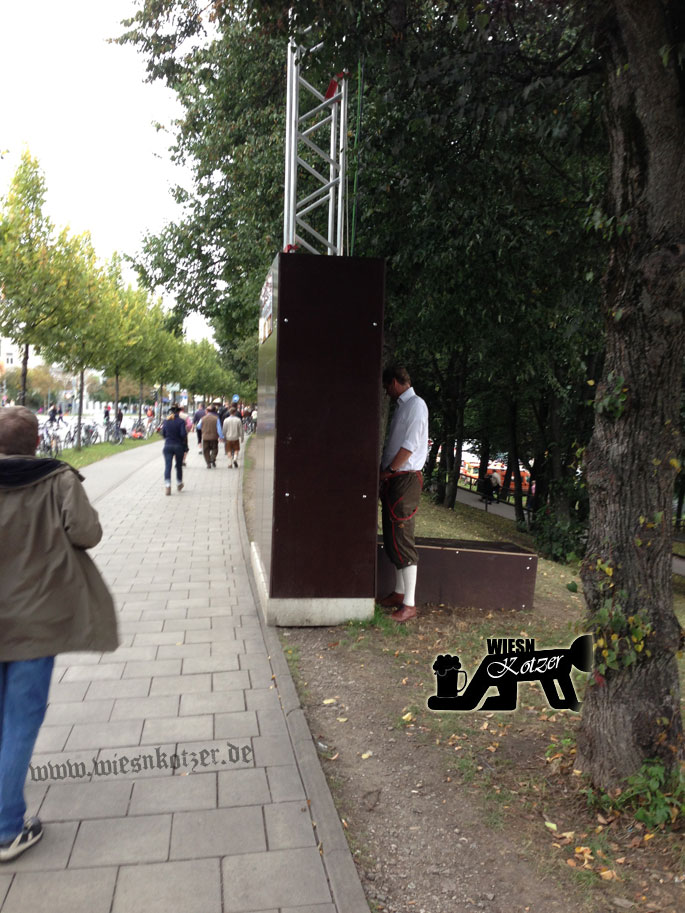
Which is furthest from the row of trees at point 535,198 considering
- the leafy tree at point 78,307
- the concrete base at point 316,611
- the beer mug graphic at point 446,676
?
the leafy tree at point 78,307

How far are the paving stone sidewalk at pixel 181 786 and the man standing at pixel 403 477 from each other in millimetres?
1173

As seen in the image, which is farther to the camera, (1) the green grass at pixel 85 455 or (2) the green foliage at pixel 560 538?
(1) the green grass at pixel 85 455

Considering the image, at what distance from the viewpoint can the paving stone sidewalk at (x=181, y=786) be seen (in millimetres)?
2852

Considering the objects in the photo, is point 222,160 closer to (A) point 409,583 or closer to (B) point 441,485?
(A) point 409,583

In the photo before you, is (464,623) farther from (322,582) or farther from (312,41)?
(312,41)

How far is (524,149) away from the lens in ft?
24.0

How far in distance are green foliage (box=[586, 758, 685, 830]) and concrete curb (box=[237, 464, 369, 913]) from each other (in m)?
1.14

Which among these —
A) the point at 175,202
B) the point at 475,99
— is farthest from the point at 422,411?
the point at 175,202

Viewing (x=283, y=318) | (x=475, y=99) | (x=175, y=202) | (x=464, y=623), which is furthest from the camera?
(x=175, y=202)

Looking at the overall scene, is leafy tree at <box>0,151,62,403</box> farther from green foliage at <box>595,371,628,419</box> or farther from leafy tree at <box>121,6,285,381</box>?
green foliage at <box>595,371,628,419</box>

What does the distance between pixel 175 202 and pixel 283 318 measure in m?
13.0

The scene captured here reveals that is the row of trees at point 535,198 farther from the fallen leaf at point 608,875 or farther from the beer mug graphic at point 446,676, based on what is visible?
the beer mug graphic at point 446,676

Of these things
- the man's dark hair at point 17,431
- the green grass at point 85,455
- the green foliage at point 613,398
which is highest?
the green foliage at point 613,398

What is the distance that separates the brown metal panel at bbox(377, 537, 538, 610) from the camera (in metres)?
6.75
